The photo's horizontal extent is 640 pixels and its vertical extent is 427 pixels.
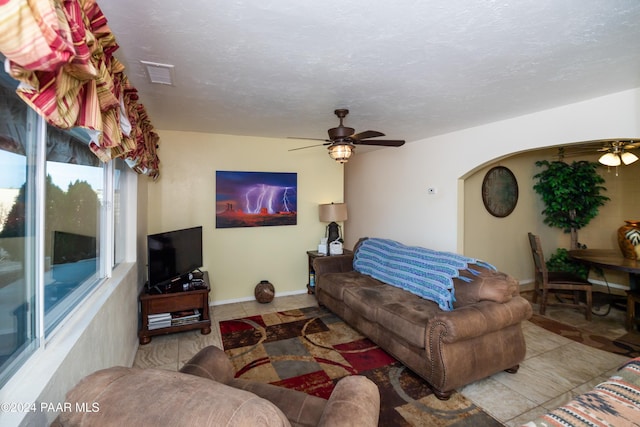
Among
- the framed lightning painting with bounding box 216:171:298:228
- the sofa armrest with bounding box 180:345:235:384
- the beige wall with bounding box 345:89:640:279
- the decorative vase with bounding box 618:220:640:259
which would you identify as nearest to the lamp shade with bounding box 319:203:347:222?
the framed lightning painting with bounding box 216:171:298:228

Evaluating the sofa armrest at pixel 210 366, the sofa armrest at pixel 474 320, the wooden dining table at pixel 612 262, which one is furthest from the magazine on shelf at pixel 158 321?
the wooden dining table at pixel 612 262

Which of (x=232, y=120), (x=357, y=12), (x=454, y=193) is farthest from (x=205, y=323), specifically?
(x=454, y=193)

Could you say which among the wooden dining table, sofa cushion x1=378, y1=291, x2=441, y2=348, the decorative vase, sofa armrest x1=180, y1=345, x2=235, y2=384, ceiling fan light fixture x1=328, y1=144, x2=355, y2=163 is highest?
ceiling fan light fixture x1=328, y1=144, x2=355, y2=163

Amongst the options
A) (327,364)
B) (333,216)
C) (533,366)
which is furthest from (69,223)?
(533,366)

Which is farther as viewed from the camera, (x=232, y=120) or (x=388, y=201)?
(x=388, y=201)

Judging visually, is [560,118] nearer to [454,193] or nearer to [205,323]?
[454,193]

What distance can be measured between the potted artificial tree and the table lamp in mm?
3308

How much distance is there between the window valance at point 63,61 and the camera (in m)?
0.64

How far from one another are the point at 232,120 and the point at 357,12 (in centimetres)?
231

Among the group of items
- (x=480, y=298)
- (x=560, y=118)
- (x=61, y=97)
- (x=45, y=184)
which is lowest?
(x=480, y=298)

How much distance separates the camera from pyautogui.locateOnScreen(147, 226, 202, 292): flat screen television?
3007 mm

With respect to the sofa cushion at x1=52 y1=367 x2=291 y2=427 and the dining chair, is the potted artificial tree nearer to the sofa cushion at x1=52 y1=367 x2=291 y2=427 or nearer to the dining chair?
the dining chair

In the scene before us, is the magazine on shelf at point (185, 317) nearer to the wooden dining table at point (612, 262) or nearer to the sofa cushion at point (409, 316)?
the sofa cushion at point (409, 316)

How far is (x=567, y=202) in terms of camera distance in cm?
464
